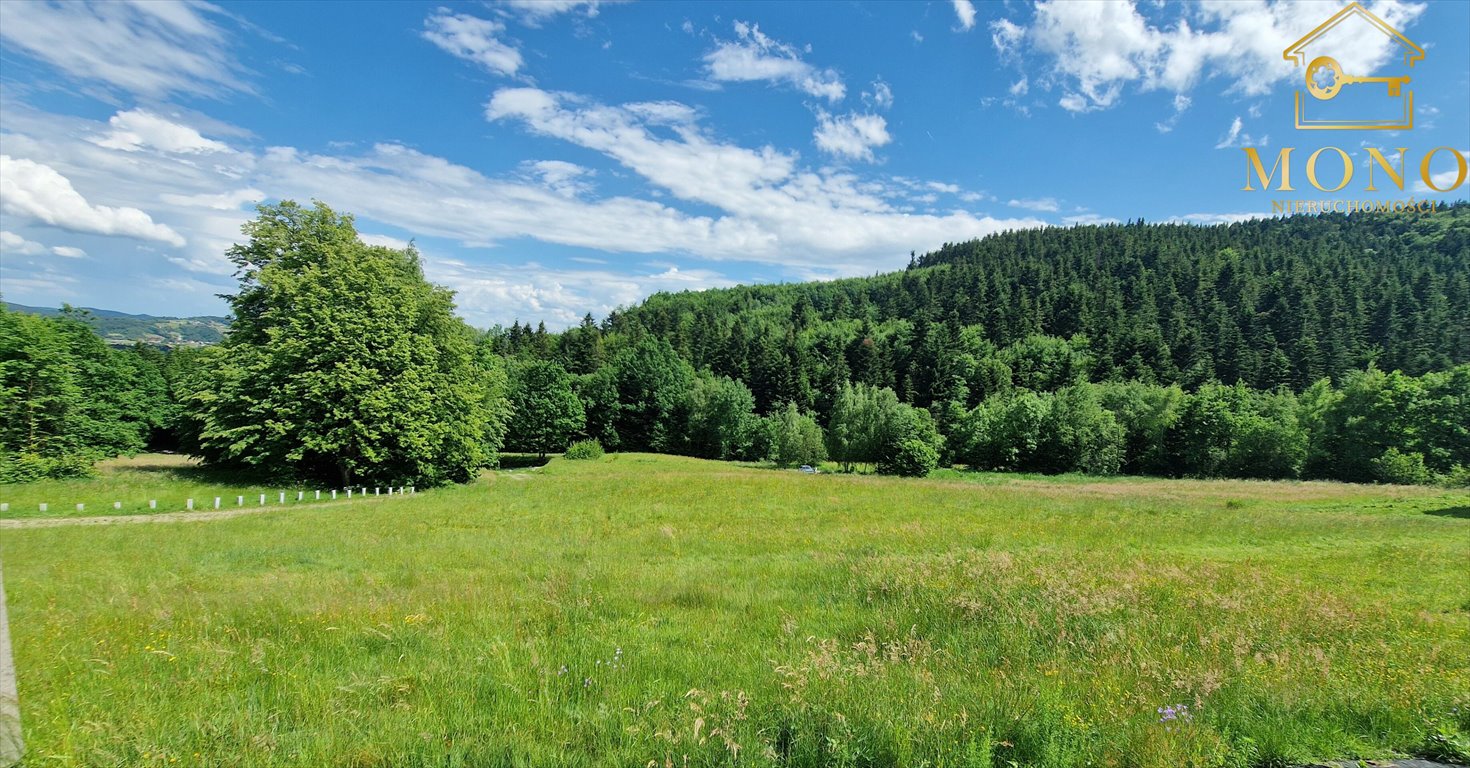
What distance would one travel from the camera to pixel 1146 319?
375ft

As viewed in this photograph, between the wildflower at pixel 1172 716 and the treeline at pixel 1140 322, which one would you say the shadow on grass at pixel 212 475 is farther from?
the treeline at pixel 1140 322

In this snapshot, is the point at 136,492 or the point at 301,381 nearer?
the point at 136,492

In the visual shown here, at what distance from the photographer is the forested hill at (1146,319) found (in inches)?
Answer: 3780

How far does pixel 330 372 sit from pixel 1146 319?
134 meters

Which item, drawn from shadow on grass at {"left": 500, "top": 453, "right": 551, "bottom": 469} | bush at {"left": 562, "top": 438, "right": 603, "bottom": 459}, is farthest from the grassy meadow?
bush at {"left": 562, "top": 438, "right": 603, "bottom": 459}

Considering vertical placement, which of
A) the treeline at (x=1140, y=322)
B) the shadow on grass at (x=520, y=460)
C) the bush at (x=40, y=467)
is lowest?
the shadow on grass at (x=520, y=460)

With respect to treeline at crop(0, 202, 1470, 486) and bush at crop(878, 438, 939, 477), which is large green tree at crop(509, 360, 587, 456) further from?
bush at crop(878, 438, 939, 477)

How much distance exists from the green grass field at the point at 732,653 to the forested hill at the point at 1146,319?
8227 cm

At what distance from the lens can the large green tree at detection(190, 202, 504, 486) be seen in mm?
29266

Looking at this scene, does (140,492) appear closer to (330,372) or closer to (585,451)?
(330,372)

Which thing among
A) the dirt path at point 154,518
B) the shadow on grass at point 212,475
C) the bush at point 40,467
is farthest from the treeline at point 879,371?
the dirt path at point 154,518

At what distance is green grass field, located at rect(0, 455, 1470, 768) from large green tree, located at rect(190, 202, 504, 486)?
14.9m

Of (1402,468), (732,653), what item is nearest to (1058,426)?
(1402,468)

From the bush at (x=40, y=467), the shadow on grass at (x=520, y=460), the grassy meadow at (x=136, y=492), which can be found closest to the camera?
the grassy meadow at (x=136, y=492)
